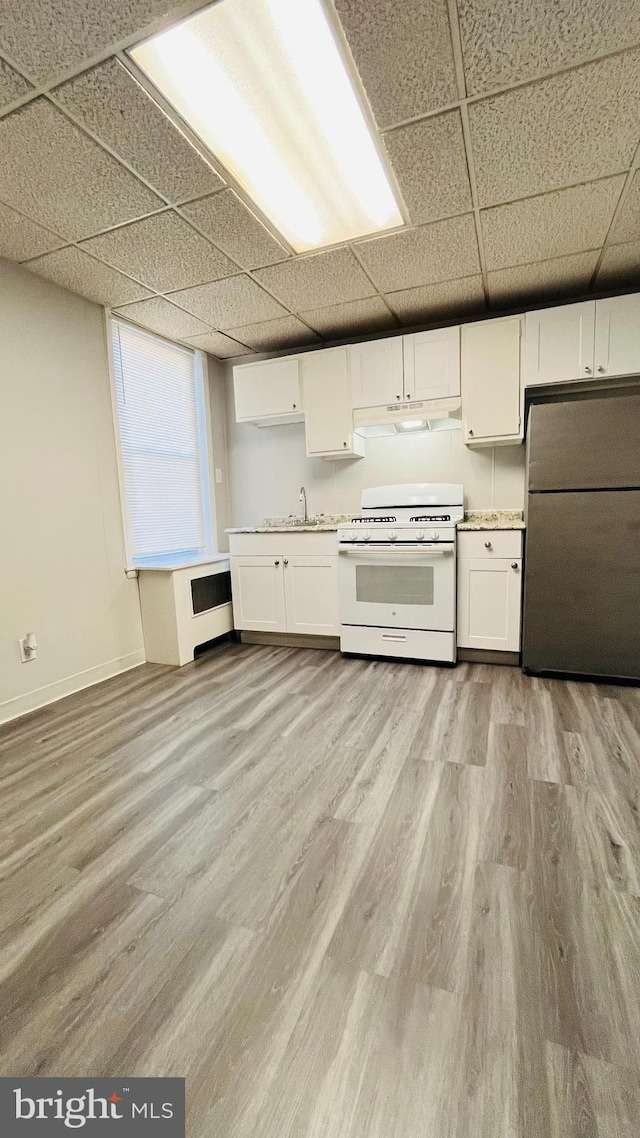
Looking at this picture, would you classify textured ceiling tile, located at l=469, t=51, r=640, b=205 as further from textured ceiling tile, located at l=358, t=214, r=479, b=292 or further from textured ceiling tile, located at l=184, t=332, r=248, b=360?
textured ceiling tile, located at l=184, t=332, r=248, b=360

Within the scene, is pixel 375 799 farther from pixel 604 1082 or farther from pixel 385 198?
pixel 385 198

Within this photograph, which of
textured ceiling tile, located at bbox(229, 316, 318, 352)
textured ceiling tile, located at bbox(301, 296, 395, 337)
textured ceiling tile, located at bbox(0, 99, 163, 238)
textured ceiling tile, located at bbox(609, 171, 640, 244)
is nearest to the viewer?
textured ceiling tile, located at bbox(0, 99, 163, 238)

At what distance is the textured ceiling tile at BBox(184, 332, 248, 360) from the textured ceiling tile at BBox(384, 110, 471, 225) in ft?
6.28

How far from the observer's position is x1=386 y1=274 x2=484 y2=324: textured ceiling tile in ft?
9.32

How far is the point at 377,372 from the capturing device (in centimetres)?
329

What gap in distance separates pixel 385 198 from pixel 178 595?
256 centimetres

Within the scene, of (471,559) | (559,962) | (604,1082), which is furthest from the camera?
(471,559)

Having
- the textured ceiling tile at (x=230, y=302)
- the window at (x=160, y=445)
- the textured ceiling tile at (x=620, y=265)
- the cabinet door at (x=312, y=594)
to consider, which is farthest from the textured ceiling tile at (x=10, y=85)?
the textured ceiling tile at (x=620, y=265)

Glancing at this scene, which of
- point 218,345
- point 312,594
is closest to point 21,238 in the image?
point 218,345

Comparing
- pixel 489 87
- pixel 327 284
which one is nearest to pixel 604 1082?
pixel 489 87

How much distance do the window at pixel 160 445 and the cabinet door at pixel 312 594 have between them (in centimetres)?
106

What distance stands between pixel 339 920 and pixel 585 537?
227cm

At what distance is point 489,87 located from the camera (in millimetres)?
1474

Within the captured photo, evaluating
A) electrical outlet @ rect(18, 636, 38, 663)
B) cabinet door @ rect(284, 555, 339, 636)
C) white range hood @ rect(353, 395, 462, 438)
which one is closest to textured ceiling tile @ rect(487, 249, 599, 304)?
white range hood @ rect(353, 395, 462, 438)
